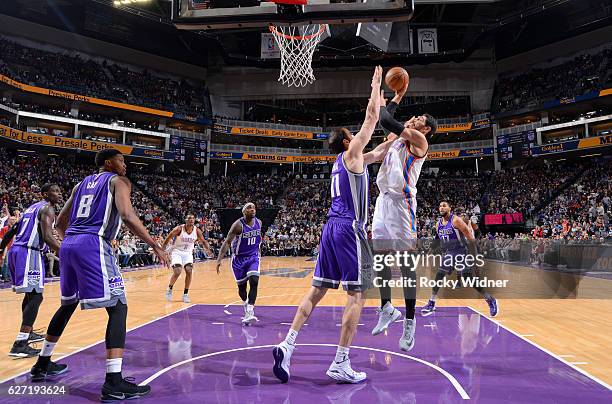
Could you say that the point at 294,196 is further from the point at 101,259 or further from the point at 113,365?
the point at 113,365

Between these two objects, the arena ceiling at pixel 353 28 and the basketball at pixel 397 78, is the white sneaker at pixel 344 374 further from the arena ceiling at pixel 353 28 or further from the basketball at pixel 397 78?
the arena ceiling at pixel 353 28

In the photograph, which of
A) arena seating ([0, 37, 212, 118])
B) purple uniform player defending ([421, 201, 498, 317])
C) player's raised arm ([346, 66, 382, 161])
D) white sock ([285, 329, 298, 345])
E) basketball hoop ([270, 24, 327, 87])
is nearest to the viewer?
white sock ([285, 329, 298, 345])

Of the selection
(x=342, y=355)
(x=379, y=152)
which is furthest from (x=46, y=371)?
(x=379, y=152)

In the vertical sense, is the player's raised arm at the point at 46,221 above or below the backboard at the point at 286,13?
below

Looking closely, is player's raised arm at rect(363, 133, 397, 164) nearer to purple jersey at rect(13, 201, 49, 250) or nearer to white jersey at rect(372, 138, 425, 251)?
white jersey at rect(372, 138, 425, 251)

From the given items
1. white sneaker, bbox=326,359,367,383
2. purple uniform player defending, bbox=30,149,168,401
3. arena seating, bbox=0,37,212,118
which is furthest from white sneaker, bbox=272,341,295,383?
arena seating, bbox=0,37,212,118

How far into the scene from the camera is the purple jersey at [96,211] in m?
3.72

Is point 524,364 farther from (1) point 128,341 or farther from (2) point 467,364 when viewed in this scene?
(1) point 128,341

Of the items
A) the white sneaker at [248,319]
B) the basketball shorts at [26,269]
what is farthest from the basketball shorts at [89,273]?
the white sneaker at [248,319]

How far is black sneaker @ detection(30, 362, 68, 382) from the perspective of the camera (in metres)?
3.79

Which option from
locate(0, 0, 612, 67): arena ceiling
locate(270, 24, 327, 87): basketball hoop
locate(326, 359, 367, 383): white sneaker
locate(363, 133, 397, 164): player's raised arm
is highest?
locate(0, 0, 612, 67): arena ceiling

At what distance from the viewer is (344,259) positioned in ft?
13.1

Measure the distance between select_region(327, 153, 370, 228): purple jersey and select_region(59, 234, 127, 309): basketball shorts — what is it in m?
2.10

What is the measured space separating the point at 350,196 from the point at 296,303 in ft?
17.2
